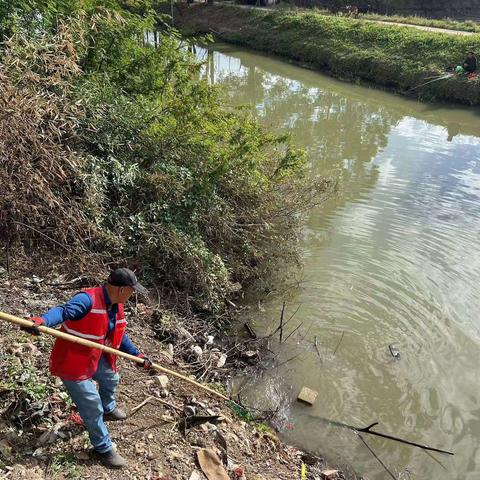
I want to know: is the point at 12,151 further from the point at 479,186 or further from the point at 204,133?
the point at 479,186

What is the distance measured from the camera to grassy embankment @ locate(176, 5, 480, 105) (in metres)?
20.7

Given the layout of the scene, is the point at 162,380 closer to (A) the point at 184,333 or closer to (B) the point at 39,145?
(A) the point at 184,333

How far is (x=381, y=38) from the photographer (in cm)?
2361

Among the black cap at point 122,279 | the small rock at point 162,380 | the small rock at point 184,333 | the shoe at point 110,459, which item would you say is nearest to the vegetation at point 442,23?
the small rock at point 184,333

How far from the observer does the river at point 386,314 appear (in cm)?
Result: 537

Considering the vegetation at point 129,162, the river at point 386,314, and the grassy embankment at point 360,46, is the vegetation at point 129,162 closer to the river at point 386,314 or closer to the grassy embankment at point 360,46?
the river at point 386,314

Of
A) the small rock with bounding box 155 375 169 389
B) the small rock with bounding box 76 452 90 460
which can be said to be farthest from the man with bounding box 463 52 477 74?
the small rock with bounding box 76 452 90 460

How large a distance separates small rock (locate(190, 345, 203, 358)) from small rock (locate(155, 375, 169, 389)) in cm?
76

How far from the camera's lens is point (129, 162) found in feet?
20.0

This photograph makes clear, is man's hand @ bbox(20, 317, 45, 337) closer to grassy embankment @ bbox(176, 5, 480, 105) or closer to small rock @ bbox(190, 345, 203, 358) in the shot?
small rock @ bbox(190, 345, 203, 358)

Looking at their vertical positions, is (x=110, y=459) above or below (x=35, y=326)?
below

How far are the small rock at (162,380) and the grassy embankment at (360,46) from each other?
18.9 metres

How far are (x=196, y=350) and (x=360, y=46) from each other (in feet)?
72.5

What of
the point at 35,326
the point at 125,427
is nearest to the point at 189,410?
the point at 125,427
